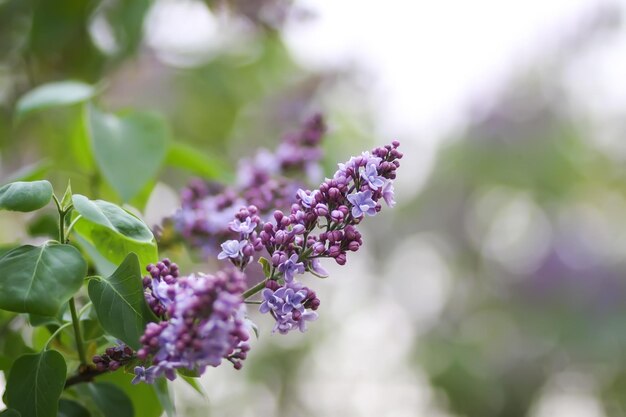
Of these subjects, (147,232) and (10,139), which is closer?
(147,232)

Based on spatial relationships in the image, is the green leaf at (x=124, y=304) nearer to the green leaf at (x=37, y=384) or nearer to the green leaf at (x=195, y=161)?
the green leaf at (x=37, y=384)

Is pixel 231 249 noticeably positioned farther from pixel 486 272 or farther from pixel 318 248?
pixel 486 272

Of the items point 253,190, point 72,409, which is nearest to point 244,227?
point 72,409

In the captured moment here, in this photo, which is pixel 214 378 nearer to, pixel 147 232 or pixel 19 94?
pixel 19 94

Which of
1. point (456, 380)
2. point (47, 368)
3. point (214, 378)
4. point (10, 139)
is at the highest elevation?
point (456, 380)

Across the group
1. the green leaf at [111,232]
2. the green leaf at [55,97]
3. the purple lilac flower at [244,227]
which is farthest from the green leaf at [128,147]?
the purple lilac flower at [244,227]

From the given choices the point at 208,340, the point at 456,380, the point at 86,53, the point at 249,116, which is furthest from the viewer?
the point at 456,380

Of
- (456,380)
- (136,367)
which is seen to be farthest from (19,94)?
(456,380)

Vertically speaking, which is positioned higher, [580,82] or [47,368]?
[580,82]
